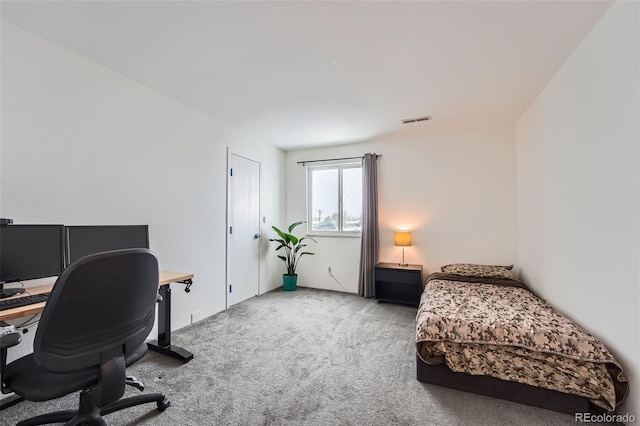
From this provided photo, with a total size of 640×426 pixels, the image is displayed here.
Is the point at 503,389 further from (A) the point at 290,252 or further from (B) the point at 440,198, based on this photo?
(A) the point at 290,252

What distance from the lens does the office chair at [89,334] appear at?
1152 mm

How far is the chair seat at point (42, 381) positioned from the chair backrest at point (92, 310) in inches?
2.9

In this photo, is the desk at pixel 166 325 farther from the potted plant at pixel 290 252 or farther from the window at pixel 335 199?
the window at pixel 335 199

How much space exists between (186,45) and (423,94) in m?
2.23

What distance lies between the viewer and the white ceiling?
1.71 metres

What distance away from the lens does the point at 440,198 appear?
4.08 meters

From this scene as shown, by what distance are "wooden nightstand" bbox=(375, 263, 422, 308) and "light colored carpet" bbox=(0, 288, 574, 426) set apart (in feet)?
2.52

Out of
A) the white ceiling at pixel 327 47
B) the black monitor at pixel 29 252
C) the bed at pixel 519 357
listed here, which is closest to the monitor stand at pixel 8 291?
the black monitor at pixel 29 252

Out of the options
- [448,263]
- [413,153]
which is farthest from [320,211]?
[448,263]

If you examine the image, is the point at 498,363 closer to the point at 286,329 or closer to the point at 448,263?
the point at 286,329

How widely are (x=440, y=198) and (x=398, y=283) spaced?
142 cm

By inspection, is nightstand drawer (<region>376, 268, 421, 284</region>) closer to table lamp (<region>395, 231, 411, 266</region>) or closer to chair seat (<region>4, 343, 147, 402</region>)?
table lamp (<region>395, 231, 411, 266</region>)

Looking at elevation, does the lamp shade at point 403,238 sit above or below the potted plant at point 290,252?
above

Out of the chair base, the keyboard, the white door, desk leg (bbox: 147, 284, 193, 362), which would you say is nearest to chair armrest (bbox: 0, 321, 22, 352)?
the keyboard
